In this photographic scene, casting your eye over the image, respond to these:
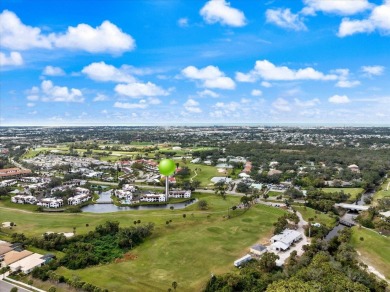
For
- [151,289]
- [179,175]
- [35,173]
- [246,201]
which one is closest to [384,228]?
[246,201]

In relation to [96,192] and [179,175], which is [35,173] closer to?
[96,192]

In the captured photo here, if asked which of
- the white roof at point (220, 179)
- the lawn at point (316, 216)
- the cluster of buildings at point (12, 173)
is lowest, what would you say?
the lawn at point (316, 216)

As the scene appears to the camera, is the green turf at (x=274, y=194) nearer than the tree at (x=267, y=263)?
No

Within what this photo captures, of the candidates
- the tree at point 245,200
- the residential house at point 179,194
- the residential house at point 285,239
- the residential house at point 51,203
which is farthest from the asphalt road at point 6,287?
the residential house at point 179,194

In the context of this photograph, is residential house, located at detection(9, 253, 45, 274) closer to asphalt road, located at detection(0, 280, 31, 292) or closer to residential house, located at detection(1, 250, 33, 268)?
residential house, located at detection(1, 250, 33, 268)

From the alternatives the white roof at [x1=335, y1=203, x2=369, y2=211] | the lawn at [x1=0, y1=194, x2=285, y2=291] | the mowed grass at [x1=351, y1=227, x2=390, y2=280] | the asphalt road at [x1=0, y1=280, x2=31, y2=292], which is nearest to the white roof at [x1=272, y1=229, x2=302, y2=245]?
the lawn at [x1=0, y1=194, x2=285, y2=291]

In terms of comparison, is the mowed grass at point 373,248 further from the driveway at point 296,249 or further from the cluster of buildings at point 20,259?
the cluster of buildings at point 20,259
